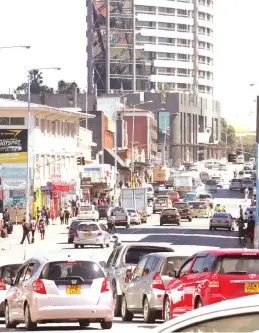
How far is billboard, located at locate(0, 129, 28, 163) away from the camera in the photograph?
9344cm

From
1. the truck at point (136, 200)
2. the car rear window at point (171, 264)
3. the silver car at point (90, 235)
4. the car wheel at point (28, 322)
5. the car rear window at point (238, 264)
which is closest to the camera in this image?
the car rear window at point (238, 264)

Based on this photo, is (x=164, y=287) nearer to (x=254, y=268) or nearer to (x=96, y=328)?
(x=96, y=328)

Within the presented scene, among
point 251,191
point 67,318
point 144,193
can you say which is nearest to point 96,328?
point 67,318

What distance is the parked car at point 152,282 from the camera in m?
22.8

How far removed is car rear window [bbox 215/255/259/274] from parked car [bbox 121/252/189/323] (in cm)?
298

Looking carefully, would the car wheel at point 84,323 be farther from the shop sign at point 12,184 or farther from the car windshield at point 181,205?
the car windshield at point 181,205

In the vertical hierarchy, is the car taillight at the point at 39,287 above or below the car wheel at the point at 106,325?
above

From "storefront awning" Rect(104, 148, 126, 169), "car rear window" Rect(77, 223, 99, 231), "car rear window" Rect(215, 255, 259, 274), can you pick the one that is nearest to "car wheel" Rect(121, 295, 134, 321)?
"car rear window" Rect(215, 255, 259, 274)

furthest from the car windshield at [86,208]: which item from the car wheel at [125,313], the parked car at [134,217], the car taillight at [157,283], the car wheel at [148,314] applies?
the car taillight at [157,283]

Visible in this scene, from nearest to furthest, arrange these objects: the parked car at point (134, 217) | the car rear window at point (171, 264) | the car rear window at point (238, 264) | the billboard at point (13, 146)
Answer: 1. the car rear window at point (238, 264)
2. the car rear window at point (171, 264)
3. the billboard at point (13, 146)
4. the parked car at point (134, 217)

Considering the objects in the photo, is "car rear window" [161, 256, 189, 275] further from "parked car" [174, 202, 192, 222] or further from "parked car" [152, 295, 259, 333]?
"parked car" [174, 202, 192, 222]

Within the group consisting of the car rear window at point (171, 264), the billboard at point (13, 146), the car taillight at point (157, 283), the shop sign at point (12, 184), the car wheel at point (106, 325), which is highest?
the billboard at point (13, 146)

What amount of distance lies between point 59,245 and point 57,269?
4866 cm

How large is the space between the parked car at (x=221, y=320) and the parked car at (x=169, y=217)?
8851 centimetres
